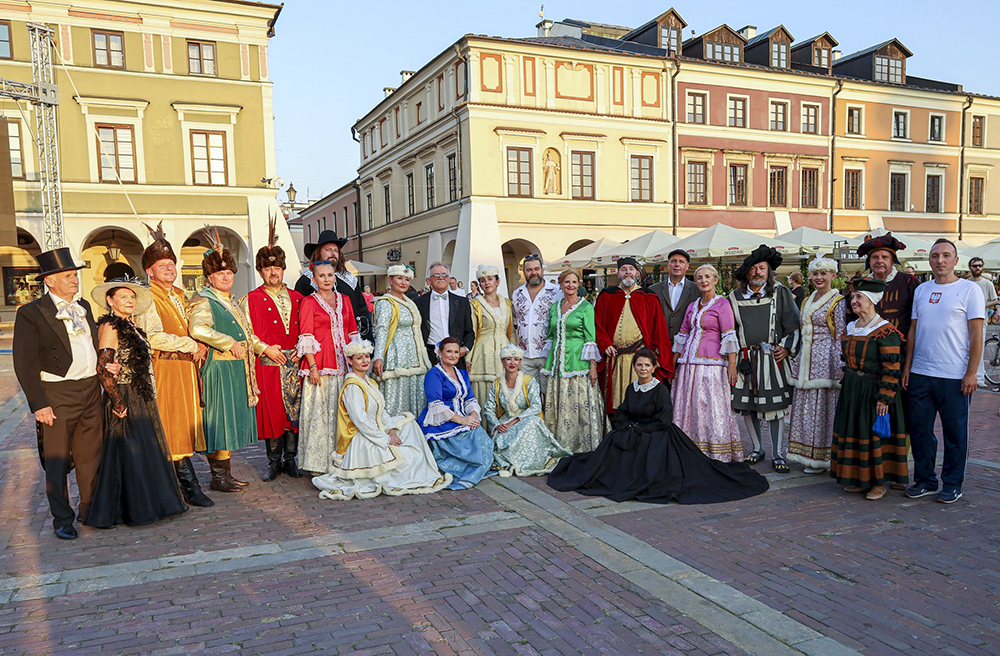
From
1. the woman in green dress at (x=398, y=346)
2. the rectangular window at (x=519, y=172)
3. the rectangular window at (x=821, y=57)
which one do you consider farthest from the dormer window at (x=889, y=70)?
the woman in green dress at (x=398, y=346)

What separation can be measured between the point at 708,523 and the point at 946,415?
210cm

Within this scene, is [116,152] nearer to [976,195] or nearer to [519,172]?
[519,172]

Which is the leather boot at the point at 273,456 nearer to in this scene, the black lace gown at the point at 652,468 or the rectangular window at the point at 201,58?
the black lace gown at the point at 652,468

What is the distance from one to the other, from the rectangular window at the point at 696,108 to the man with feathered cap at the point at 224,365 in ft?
73.3

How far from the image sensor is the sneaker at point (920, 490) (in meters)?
5.24

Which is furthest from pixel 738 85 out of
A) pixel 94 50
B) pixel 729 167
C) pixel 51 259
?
pixel 51 259

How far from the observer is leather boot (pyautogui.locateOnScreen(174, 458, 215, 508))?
5.39m

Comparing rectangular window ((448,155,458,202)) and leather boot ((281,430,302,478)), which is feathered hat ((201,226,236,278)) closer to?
leather boot ((281,430,302,478))

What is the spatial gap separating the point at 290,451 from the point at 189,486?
1.09m

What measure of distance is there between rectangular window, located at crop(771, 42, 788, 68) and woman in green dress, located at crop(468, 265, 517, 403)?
2480 cm

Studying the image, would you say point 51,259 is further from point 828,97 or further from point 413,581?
point 828,97

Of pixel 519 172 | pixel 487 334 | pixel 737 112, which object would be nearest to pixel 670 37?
pixel 737 112

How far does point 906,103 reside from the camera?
2862 centimetres

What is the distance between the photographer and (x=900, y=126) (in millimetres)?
28812
